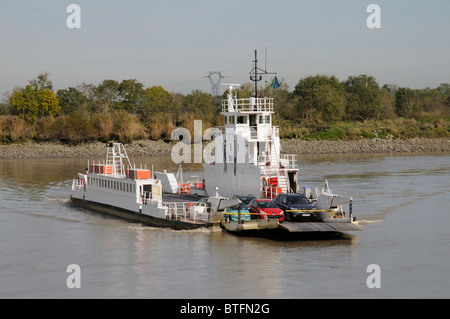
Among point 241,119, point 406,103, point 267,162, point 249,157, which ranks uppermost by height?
point 406,103

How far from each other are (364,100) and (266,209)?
3645 inches

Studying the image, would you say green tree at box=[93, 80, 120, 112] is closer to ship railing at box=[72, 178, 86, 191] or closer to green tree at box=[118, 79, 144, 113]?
green tree at box=[118, 79, 144, 113]

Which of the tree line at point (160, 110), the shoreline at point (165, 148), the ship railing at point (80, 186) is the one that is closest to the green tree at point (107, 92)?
the tree line at point (160, 110)

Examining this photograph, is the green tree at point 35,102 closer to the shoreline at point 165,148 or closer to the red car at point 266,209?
the shoreline at point 165,148

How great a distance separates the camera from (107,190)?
37875 millimetres

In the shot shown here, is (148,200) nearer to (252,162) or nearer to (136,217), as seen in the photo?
(136,217)

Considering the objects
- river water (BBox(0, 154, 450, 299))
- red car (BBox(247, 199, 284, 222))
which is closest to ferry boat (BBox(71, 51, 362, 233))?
red car (BBox(247, 199, 284, 222))

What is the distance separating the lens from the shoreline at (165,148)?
95375mm

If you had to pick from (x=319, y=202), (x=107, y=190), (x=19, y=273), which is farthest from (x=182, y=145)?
(x=19, y=273)

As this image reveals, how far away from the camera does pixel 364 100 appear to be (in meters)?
116

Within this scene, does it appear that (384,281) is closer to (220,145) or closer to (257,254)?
(257,254)

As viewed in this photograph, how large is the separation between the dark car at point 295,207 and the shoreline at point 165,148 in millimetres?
65077

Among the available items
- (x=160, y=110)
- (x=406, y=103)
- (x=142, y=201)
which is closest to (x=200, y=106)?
(x=160, y=110)

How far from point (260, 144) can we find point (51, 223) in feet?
44.9
